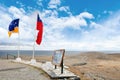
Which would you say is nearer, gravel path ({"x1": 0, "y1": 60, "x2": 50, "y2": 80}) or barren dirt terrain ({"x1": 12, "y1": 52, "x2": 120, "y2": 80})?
gravel path ({"x1": 0, "y1": 60, "x2": 50, "y2": 80})

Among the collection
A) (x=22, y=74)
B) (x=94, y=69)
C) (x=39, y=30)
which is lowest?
(x=94, y=69)

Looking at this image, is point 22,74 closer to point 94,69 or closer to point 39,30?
point 39,30

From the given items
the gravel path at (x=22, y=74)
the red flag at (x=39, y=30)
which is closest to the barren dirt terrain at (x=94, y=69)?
the gravel path at (x=22, y=74)

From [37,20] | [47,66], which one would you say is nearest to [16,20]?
[37,20]

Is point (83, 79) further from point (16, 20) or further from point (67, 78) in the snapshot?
point (16, 20)

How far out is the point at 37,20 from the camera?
26.3 m

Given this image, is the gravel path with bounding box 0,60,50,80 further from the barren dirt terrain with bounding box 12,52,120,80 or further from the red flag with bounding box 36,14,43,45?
the red flag with bounding box 36,14,43,45

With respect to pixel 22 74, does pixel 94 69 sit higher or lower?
lower

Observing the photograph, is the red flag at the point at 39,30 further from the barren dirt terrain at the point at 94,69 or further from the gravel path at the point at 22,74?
the gravel path at the point at 22,74

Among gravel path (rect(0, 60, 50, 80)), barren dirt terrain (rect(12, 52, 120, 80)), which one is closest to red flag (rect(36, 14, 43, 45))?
barren dirt terrain (rect(12, 52, 120, 80))

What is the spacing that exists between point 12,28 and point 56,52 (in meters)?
17.2

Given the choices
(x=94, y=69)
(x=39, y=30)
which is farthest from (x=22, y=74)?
(x=94, y=69)

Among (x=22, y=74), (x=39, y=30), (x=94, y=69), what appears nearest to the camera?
(x=22, y=74)

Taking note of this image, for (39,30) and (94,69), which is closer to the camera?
(39,30)
